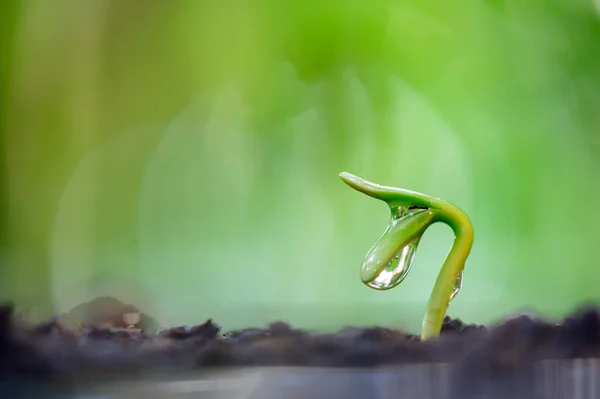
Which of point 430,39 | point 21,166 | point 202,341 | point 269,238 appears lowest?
point 202,341

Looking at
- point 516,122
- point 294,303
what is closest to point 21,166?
point 294,303

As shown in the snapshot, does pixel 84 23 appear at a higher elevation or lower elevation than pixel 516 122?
higher

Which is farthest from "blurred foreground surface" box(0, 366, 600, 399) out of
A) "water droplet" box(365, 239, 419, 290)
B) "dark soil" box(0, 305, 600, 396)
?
"water droplet" box(365, 239, 419, 290)

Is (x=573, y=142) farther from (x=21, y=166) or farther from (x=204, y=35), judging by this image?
(x=21, y=166)

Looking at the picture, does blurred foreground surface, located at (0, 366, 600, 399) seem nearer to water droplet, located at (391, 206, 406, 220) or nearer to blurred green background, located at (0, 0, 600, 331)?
blurred green background, located at (0, 0, 600, 331)

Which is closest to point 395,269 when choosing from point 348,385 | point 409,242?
point 409,242

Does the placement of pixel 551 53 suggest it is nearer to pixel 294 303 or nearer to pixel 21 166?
pixel 294 303

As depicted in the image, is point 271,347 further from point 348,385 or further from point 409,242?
point 409,242
